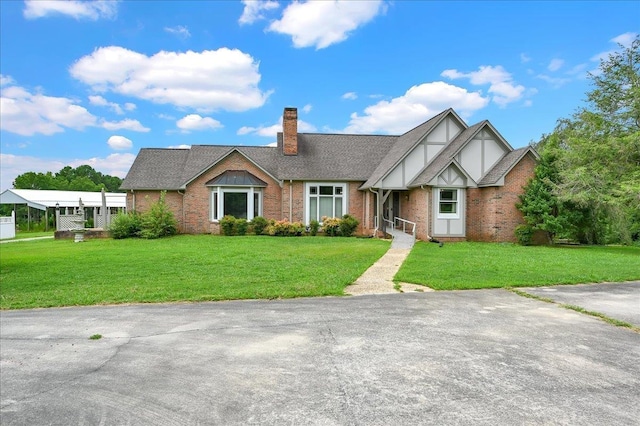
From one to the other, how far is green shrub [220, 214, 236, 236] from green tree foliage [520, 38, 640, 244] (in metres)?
15.8

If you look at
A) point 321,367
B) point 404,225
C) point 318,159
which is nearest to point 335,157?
point 318,159

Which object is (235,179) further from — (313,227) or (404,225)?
(404,225)

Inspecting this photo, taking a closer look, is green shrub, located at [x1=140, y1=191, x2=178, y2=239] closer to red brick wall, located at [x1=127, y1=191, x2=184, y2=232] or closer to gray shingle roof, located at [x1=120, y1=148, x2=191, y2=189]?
red brick wall, located at [x1=127, y1=191, x2=184, y2=232]

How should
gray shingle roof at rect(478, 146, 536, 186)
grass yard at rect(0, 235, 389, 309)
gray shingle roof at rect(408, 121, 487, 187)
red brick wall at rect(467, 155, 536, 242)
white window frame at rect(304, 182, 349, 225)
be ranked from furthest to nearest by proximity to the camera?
white window frame at rect(304, 182, 349, 225)
gray shingle roof at rect(408, 121, 487, 187)
red brick wall at rect(467, 155, 536, 242)
gray shingle roof at rect(478, 146, 536, 186)
grass yard at rect(0, 235, 389, 309)

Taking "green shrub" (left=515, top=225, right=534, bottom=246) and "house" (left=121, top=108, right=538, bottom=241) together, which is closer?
"green shrub" (left=515, top=225, right=534, bottom=246)

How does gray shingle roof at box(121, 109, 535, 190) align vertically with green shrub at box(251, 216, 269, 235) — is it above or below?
above

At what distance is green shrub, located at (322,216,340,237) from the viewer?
22828 mm

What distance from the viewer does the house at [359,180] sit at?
66.2 feet

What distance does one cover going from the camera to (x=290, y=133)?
26.1 metres

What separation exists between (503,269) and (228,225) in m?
15.6

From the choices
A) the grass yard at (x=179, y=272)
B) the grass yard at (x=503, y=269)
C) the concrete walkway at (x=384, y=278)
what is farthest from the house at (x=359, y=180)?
the concrete walkway at (x=384, y=278)

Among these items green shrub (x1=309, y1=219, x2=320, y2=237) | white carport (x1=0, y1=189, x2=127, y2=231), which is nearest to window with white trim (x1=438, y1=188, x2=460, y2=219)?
green shrub (x1=309, y1=219, x2=320, y2=237)

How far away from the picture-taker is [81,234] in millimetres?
21891

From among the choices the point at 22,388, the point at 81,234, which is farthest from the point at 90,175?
the point at 22,388
